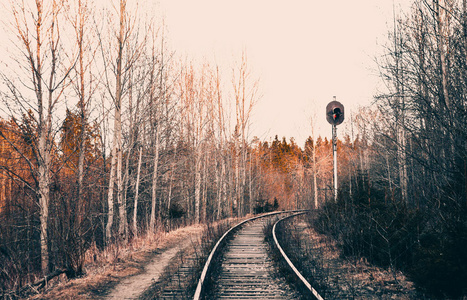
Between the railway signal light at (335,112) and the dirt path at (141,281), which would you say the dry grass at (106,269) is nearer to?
the dirt path at (141,281)

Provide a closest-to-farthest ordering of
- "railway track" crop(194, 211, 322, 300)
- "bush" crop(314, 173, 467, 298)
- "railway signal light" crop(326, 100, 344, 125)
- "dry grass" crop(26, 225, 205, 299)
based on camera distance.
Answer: "bush" crop(314, 173, 467, 298) < "railway track" crop(194, 211, 322, 300) < "dry grass" crop(26, 225, 205, 299) < "railway signal light" crop(326, 100, 344, 125)

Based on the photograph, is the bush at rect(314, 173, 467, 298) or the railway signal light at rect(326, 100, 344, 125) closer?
the bush at rect(314, 173, 467, 298)

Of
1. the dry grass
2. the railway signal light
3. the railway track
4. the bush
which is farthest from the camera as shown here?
the railway signal light

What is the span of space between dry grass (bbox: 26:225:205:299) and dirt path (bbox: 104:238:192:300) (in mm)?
194

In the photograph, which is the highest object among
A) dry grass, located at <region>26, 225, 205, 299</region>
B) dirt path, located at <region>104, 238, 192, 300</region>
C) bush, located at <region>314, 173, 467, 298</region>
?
bush, located at <region>314, 173, 467, 298</region>

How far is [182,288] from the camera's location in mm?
6594

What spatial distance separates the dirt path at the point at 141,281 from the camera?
263 inches

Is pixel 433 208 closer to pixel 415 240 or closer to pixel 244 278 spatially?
pixel 415 240

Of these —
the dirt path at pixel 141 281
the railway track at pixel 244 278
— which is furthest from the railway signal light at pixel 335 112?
the dirt path at pixel 141 281

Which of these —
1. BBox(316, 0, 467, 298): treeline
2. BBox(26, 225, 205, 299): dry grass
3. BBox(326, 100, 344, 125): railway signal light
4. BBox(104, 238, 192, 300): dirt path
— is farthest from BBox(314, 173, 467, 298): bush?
BBox(26, 225, 205, 299): dry grass

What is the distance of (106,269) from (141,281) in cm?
134

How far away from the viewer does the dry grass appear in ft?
21.8

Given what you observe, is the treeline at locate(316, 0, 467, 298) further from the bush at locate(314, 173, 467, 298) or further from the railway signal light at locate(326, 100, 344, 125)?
the railway signal light at locate(326, 100, 344, 125)

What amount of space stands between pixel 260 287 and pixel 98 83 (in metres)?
10.1
